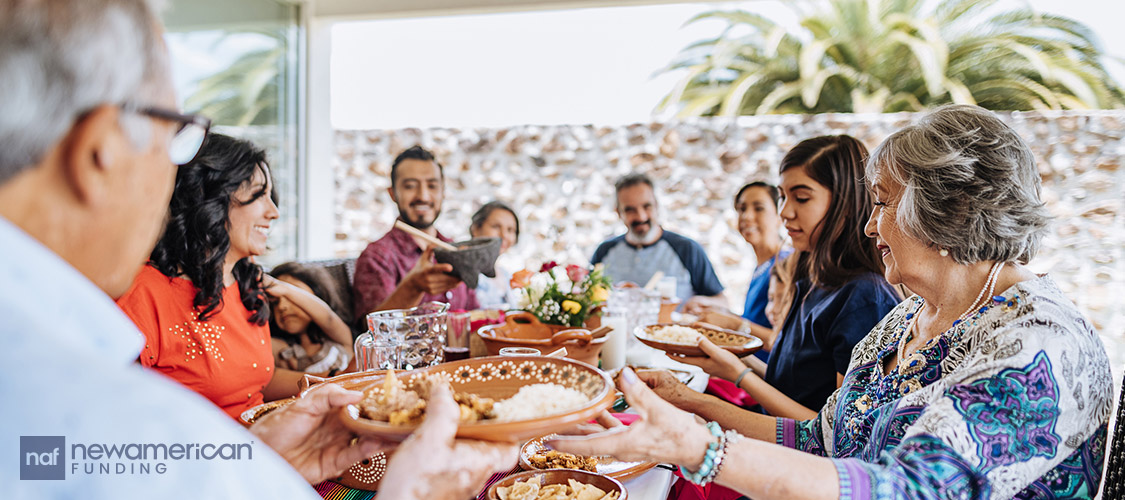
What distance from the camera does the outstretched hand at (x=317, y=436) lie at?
3.57ft

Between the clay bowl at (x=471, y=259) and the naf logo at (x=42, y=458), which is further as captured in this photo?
the clay bowl at (x=471, y=259)

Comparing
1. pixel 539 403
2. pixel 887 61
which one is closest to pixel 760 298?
pixel 539 403

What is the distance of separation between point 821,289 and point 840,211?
0.24m

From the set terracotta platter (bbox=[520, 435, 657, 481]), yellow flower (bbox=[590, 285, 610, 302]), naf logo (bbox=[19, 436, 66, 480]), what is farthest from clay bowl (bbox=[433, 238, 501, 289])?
naf logo (bbox=[19, 436, 66, 480])

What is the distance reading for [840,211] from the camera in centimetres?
201

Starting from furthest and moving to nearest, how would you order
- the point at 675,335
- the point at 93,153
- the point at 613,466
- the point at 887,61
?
1. the point at 887,61
2. the point at 675,335
3. the point at 613,466
4. the point at 93,153

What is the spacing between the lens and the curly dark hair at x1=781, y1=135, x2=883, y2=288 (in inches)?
76.7

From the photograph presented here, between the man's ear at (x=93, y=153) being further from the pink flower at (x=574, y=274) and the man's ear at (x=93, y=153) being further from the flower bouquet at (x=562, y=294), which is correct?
the pink flower at (x=574, y=274)

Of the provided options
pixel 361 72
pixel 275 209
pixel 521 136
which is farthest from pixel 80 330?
pixel 361 72

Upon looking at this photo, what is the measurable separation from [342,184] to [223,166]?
4.22 metres

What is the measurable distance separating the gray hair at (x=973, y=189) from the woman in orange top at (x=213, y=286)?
1.76 meters

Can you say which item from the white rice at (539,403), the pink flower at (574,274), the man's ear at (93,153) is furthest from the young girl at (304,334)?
the man's ear at (93,153)

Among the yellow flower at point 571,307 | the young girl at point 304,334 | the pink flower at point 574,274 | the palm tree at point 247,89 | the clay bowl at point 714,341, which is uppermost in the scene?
the palm tree at point 247,89

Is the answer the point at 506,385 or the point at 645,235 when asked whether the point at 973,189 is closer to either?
the point at 506,385
